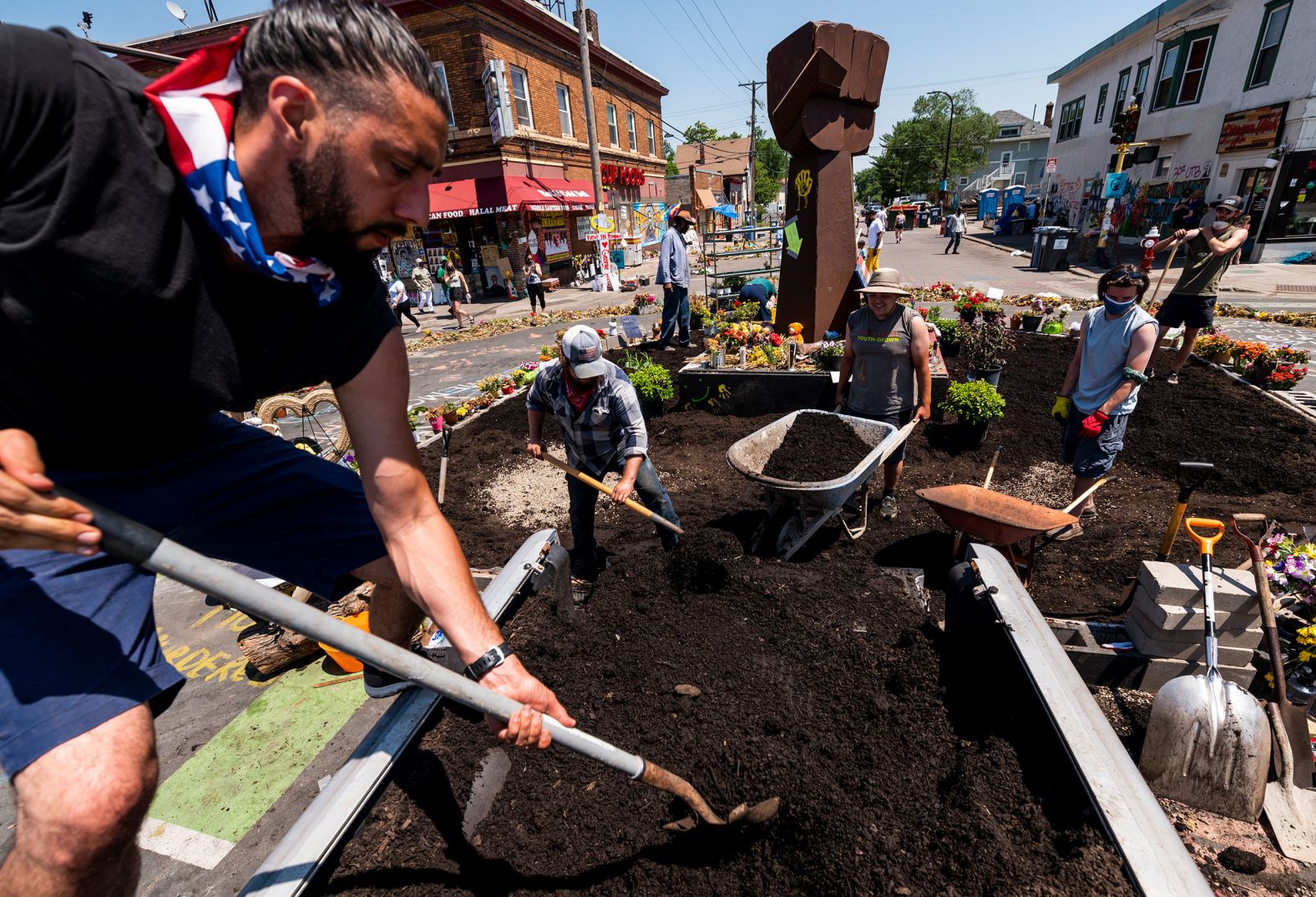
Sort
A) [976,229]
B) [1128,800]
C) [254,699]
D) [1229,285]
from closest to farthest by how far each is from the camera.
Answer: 1. [1128,800]
2. [254,699]
3. [1229,285]
4. [976,229]

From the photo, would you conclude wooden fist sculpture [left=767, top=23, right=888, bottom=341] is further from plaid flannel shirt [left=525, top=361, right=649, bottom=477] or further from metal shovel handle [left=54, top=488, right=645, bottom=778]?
metal shovel handle [left=54, top=488, right=645, bottom=778]

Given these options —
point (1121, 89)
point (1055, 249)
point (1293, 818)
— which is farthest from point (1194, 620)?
point (1121, 89)

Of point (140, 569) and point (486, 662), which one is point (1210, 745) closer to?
point (486, 662)

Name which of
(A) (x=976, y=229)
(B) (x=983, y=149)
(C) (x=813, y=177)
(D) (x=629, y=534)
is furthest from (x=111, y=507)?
(B) (x=983, y=149)

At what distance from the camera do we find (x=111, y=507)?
1.57m

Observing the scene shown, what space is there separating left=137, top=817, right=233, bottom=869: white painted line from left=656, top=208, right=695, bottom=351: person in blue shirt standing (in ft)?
29.9

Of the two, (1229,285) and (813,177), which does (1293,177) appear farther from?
(813,177)

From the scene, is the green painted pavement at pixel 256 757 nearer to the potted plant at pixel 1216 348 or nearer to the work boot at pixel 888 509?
the work boot at pixel 888 509

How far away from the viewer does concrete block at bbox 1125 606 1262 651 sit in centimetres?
306

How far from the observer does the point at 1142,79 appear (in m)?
23.4

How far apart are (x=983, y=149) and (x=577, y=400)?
7545cm

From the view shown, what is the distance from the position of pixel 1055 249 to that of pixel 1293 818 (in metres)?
20.4

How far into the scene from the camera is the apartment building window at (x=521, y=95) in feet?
67.4

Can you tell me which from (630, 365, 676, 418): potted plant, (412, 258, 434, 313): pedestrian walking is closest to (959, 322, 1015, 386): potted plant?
(630, 365, 676, 418): potted plant
